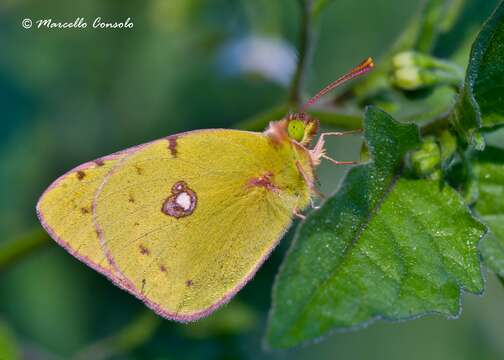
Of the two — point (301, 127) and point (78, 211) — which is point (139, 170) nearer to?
point (78, 211)

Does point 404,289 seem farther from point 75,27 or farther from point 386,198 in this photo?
point 75,27

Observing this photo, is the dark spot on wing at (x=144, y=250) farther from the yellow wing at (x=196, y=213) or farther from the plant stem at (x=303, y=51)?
the plant stem at (x=303, y=51)

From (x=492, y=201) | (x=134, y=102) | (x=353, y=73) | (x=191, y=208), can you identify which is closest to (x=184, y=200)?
(x=191, y=208)

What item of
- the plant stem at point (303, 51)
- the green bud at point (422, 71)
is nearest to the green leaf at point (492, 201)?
the green bud at point (422, 71)

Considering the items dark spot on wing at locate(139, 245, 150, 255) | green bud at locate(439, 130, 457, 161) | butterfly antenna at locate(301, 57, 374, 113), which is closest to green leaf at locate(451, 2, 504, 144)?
green bud at locate(439, 130, 457, 161)

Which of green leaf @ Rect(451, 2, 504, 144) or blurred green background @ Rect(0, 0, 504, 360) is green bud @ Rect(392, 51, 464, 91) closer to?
green leaf @ Rect(451, 2, 504, 144)

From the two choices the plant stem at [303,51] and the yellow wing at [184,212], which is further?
the plant stem at [303,51]
